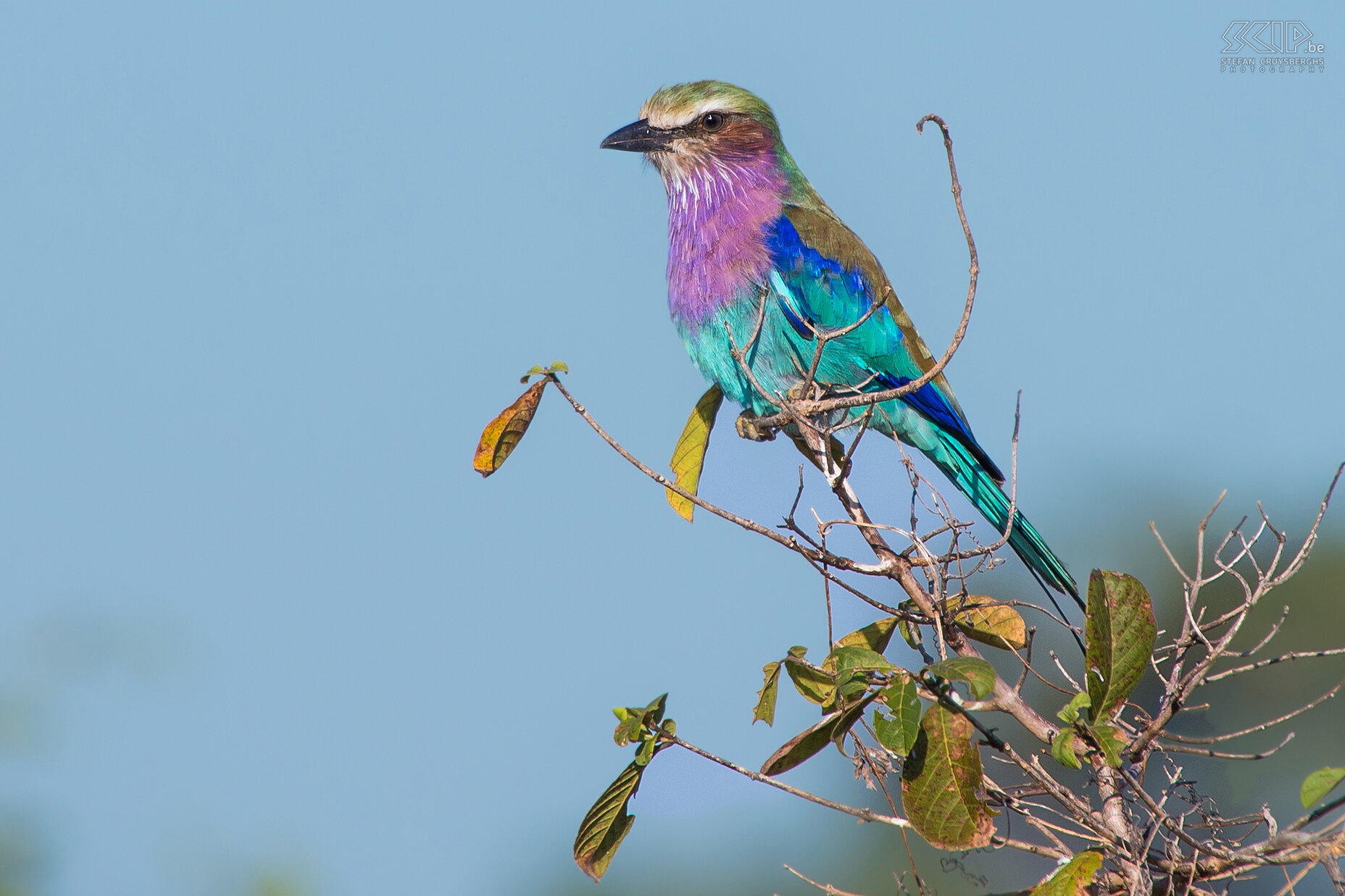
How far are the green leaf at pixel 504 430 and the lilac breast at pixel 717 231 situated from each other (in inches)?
55.3

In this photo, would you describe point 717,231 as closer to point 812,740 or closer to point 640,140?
point 640,140

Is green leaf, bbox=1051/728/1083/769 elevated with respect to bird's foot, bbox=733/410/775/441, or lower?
lower

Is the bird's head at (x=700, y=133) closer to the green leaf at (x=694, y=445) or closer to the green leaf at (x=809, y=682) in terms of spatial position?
the green leaf at (x=694, y=445)

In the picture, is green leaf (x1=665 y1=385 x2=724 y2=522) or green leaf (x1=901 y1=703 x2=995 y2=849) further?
green leaf (x1=665 y1=385 x2=724 y2=522)

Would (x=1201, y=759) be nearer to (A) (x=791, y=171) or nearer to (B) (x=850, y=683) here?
(A) (x=791, y=171)

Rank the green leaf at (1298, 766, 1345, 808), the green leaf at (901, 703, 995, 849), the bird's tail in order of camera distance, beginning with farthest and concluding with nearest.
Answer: the bird's tail → the green leaf at (901, 703, 995, 849) → the green leaf at (1298, 766, 1345, 808)

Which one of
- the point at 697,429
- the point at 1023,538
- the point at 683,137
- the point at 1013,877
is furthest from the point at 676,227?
the point at 1013,877

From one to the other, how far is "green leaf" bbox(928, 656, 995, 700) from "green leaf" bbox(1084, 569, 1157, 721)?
0.26 meters

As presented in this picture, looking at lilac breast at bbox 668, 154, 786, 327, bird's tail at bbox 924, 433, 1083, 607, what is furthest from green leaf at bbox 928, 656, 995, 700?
lilac breast at bbox 668, 154, 786, 327

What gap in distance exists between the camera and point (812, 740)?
2.33 m

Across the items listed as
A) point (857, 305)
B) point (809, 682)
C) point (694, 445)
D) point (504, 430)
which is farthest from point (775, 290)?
point (809, 682)

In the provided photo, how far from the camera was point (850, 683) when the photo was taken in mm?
2193

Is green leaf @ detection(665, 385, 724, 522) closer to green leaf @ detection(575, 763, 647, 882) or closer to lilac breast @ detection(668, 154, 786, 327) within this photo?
lilac breast @ detection(668, 154, 786, 327)

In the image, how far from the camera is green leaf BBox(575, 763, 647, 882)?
8.08 feet
